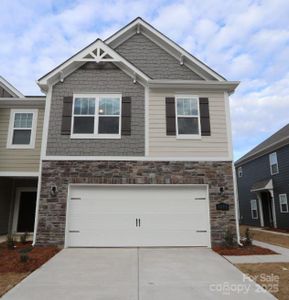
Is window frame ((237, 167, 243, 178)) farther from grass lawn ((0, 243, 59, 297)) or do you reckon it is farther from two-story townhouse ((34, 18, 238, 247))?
grass lawn ((0, 243, 59, 297))

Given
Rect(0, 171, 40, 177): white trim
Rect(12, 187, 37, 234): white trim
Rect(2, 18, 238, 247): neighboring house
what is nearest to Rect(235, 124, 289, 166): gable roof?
Rect(2, 18, 238, 247): neighboring house

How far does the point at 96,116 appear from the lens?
10.2 m

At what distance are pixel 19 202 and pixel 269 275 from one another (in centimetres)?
1099

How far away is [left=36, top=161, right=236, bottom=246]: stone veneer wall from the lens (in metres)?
9.49

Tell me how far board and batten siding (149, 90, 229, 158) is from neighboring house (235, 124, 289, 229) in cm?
826

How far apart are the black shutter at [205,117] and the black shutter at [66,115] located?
4729 mm

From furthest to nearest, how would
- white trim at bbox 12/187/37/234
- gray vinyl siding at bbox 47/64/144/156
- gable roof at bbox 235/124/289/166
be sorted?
gable roof at bbox 235/124/289/166 < white trim at bbox 12/187/37/234 < gray vinyl siding at bbox 47/64/144/156

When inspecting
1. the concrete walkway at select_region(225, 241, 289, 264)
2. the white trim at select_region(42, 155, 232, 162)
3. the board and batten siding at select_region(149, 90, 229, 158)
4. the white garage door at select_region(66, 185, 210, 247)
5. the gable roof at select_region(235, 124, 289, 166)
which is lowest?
the concrete walkway at select_region(225, 241, 289, 264)

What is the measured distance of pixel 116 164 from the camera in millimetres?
9836

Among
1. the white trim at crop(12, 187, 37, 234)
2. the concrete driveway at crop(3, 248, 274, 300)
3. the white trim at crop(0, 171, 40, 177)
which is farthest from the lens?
the white trim at crop(12, 187, 37, 234)

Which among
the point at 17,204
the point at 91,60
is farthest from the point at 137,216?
the point at 17,204

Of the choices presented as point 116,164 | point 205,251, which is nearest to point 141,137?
point 116,164

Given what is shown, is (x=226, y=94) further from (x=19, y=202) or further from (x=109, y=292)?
(x=19, y=202)

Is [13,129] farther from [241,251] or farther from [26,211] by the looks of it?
[241,251]
